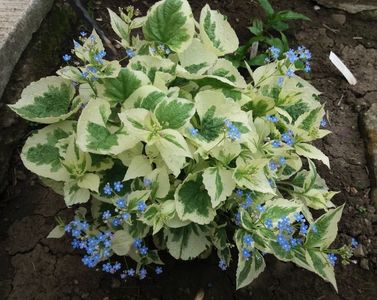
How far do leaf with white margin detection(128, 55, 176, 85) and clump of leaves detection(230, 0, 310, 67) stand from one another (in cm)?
92

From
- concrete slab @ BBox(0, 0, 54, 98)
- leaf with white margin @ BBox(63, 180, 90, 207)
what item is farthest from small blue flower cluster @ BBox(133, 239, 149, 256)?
concrete slab @ BBox(0, 0, 54, 98)

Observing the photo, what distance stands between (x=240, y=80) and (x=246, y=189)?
0.39 metres

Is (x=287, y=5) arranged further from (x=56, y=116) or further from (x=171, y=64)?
(x=56, y=116)

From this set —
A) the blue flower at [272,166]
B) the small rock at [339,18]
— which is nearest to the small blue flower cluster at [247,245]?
the blue flower at [272,166]

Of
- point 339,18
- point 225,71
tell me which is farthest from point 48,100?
point 339,18

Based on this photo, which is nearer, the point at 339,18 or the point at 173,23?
the point at 173,23

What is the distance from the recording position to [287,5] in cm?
294

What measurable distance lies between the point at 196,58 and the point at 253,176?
0.48 metres

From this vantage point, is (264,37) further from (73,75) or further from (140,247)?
(140,247)

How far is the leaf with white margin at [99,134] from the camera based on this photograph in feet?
4.78

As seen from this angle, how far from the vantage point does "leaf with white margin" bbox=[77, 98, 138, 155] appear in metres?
1.46

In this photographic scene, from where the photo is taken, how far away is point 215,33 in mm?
1790

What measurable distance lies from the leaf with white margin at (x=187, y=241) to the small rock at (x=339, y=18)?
1797 millimetres

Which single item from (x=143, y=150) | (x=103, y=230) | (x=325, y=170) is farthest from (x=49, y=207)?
(x=325, y=170)
